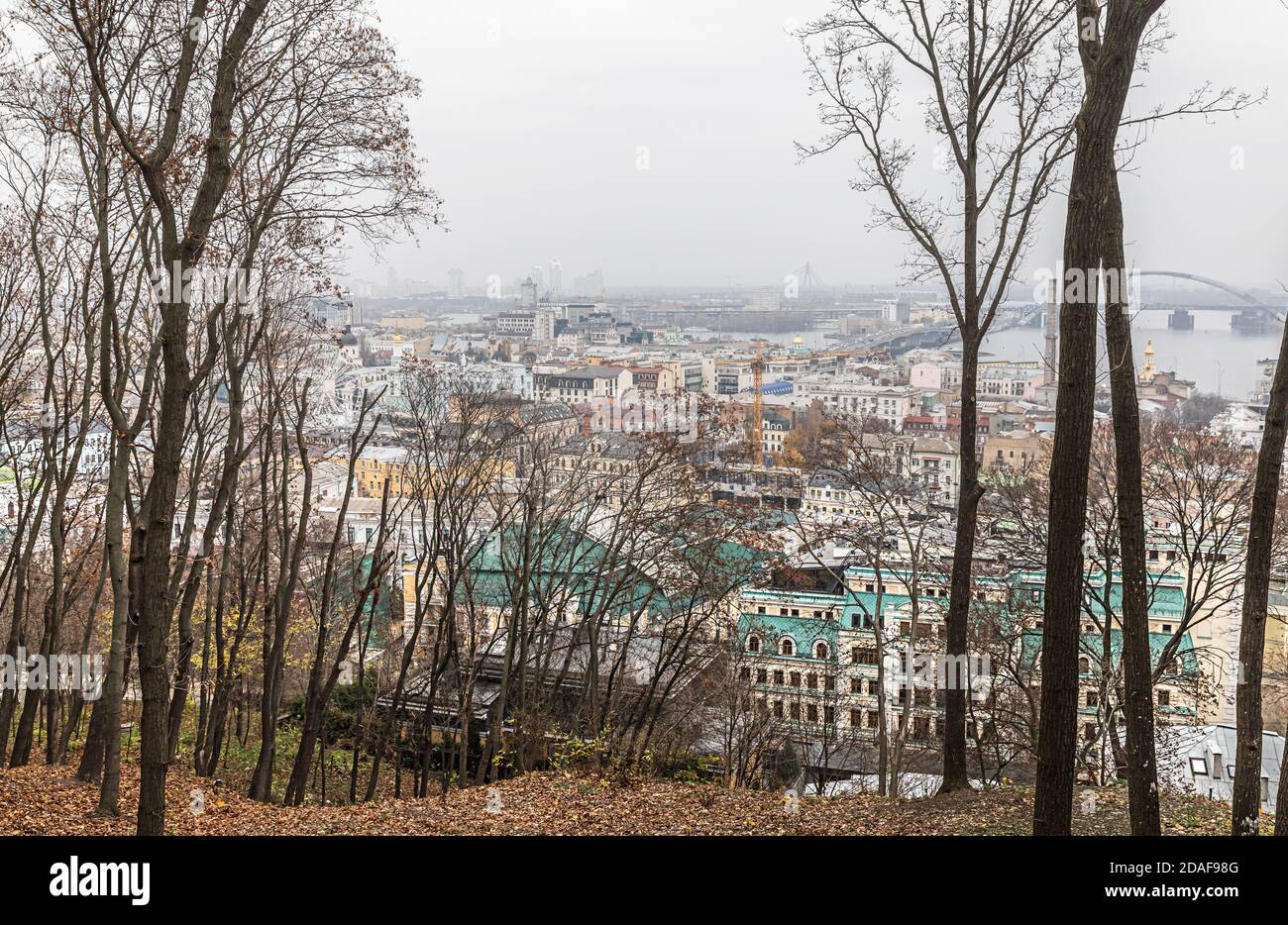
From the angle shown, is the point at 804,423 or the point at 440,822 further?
the point at 804,423

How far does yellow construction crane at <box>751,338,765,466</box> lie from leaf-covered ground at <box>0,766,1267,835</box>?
7620 millimetres

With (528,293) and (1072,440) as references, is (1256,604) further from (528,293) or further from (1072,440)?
(528,293)

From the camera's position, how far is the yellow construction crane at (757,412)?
1656cm

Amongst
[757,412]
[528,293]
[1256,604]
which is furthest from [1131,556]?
[528,293]

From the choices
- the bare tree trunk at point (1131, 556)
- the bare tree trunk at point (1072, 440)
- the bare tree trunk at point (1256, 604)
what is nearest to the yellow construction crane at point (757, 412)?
A: the bare tree trunk at point (1256, 604)

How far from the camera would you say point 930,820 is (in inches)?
291

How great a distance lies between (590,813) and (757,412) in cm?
1672

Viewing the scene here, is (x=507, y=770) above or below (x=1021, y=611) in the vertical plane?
below

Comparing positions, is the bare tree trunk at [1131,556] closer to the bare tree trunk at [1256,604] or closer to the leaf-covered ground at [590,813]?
the bare tree trunk at [1256,604]

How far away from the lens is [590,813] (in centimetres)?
801

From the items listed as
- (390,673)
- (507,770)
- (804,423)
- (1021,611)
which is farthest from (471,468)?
(804,423)
